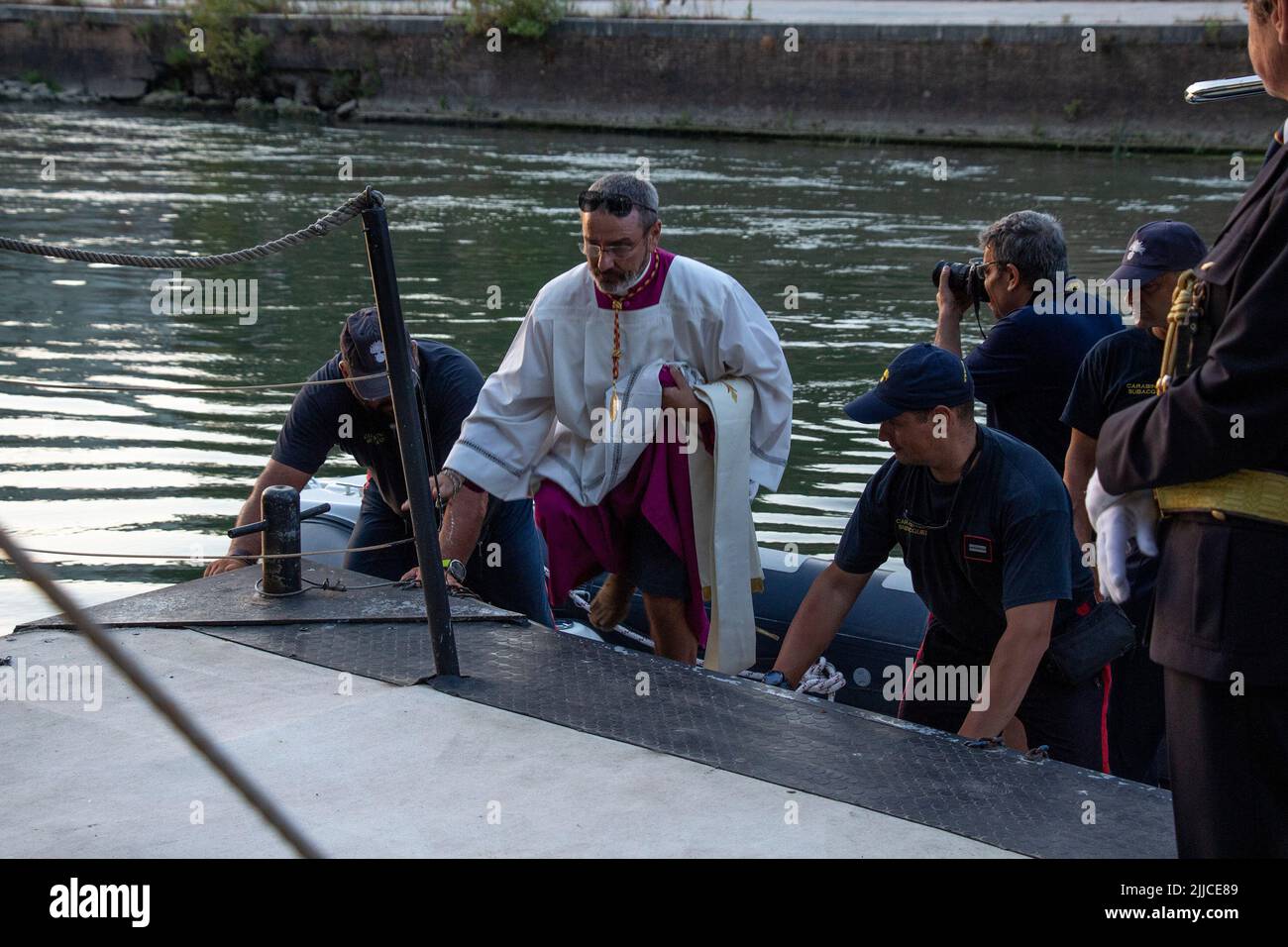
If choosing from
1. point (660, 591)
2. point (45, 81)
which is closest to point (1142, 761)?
point (660, 591)

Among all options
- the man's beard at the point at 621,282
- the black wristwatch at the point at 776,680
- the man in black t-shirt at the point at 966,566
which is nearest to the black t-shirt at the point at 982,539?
the man in black t-shirt at the point at 966,566

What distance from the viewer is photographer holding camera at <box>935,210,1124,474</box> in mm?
4758

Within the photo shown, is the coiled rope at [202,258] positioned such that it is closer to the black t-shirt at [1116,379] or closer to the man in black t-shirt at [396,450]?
the man in black t-shirt at [396,450]

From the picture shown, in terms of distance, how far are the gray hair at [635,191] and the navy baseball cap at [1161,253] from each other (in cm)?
128

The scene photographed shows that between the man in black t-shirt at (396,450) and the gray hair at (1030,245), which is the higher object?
the gray hair at (1030,245)

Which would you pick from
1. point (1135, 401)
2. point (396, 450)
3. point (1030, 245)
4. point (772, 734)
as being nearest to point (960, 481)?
point (1135, 401)

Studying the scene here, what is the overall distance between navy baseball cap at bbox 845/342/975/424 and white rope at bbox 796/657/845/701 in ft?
4.70

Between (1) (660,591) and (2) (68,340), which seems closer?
(1) (660,591)

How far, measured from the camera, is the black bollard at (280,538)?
4328mm
